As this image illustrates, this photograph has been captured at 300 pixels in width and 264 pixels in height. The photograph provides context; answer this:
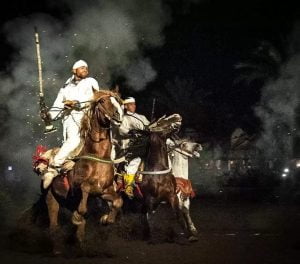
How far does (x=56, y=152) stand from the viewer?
1074 centimetres

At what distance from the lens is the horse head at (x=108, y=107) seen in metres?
9.32

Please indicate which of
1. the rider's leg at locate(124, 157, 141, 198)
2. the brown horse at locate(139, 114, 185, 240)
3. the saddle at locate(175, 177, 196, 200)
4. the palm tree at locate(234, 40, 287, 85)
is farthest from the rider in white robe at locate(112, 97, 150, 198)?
the palm tree at locate(234, 40, 287, 85)

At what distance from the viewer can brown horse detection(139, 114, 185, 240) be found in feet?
34.8

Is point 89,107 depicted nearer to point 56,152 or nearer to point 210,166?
point 56,152

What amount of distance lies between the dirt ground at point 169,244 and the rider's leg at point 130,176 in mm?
850

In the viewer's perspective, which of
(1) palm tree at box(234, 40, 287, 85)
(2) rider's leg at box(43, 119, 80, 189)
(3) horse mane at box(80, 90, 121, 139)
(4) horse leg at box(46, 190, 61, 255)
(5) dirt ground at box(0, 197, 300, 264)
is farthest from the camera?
(1) palm tree at box(234, 40, 287, 85)

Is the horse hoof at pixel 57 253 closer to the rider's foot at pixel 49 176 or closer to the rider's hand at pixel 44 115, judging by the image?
the rider's foot at pixel 49 176

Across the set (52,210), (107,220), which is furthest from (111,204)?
(52,210)

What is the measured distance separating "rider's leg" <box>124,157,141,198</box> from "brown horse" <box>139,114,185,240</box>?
13.7 inches

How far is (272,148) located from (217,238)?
2748 cm

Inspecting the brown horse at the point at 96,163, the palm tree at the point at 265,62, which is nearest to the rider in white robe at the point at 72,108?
the brown horse at the point at 96,163

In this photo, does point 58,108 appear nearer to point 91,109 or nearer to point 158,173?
point 91,109

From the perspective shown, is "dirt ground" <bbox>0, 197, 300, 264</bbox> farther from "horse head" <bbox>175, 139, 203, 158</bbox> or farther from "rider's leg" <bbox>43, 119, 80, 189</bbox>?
"horse head" <bbox>175, 139, 203, 158</bbox>

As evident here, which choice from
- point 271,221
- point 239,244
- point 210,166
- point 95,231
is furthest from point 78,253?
point 210,166
